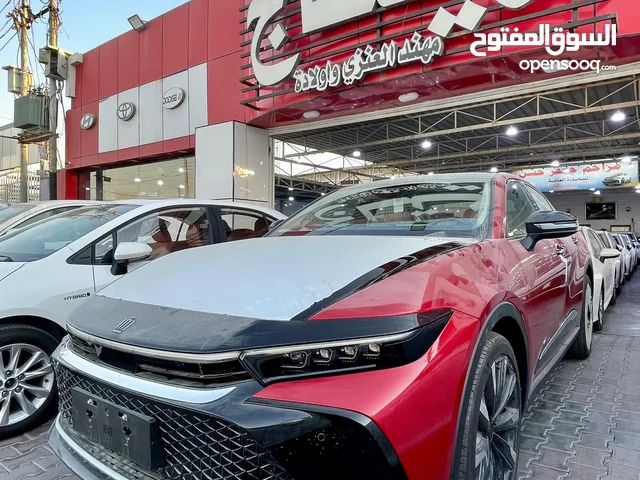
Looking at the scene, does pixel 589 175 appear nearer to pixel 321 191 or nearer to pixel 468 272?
pixel 321 191

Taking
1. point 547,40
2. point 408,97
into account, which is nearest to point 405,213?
point 547,40

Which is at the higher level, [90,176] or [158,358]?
[90,176]

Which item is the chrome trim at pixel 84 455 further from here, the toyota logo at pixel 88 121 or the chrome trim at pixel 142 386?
the toyota logo at pixel 88 121

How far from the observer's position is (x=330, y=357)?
1303 mm

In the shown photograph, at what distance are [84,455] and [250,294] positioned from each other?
880 mm

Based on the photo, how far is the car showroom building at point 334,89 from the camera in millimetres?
6945

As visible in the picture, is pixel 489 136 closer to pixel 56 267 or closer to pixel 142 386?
pixel 56 267

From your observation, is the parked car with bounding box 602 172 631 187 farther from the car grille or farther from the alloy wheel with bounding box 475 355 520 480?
the car grille

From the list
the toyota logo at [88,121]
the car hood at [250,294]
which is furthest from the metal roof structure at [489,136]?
the car hood at [250,294]

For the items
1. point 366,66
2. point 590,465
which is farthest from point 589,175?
point 590,465

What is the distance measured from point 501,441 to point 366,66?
731cm

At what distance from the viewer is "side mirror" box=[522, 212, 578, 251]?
2.33 meters

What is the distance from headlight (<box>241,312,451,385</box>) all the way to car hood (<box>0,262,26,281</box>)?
2.23 metres

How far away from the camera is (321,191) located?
2662cm
